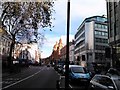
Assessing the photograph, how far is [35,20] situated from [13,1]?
886 cm

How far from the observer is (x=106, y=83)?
11.1 m

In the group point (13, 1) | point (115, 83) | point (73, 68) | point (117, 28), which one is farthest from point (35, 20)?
point (115, 83)

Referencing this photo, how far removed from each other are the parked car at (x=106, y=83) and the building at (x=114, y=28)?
3455 cm

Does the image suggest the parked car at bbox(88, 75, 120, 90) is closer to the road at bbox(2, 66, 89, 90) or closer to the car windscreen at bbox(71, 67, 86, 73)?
the road at bbox(2, 66, 89, 90)

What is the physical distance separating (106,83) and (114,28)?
41.4 metres

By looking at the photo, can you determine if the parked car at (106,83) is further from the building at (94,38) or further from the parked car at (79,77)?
the building at (94,38)

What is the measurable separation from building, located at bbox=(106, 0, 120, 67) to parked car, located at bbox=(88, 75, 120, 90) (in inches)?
1360

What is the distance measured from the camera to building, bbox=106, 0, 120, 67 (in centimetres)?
4936

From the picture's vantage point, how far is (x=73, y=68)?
2425 centimetres

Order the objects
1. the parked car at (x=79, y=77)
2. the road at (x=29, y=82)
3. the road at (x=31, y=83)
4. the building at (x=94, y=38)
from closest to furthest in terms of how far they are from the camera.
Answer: the road at (x=31, y=83) → the parked car at (x=79, y=77) → the road at (x=29, y=82) → the building at (x=94, y=38)

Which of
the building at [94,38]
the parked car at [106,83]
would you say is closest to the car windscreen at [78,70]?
the parked car at [106,83]

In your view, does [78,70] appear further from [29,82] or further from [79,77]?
[29,82]

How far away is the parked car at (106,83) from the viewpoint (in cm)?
1041

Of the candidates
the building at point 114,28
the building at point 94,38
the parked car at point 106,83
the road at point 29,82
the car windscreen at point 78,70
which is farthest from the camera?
the building at point 94,38
